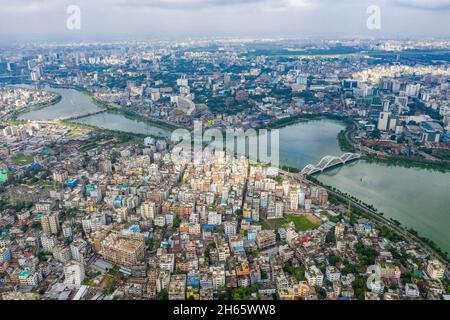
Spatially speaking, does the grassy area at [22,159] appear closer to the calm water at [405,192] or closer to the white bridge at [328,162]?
the white bridge at [328,162]

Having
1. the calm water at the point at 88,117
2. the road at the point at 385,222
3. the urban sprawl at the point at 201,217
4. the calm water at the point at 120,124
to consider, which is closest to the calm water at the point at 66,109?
the calm water at the point at 88,117

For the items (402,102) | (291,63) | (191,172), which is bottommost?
(191,172)

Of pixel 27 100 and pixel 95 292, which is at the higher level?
pixel 27 100

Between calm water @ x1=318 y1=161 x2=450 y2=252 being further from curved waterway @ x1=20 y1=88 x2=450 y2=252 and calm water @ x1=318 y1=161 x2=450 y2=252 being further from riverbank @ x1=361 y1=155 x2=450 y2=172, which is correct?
riverbank @ x1=361 y1=155 x2=450 y2=172

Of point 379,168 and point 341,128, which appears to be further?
point 341,128

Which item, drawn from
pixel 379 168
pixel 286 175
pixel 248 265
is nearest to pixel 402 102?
pixel 379 168

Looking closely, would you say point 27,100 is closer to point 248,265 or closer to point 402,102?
point 248,265

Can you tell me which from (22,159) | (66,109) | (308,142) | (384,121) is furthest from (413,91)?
(22,159)
